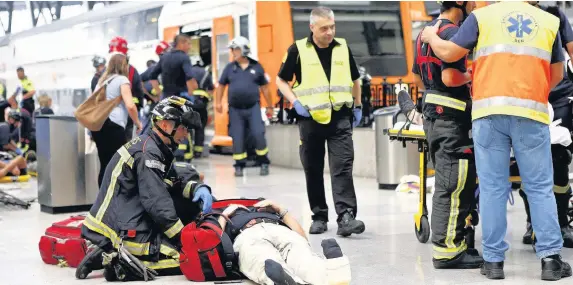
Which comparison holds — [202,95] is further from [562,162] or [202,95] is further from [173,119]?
→ [173,119]

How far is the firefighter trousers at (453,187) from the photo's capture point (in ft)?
19.8

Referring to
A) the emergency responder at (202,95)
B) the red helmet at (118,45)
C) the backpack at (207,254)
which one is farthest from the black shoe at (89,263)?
the emergency responder at (202,95)

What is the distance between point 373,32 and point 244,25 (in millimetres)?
2055

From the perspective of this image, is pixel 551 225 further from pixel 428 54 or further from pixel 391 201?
pixel 391 201

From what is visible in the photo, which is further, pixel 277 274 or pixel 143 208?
pixel 143 208

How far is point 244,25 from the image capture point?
51.1ft

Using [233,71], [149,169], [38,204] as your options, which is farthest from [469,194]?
[233,71]

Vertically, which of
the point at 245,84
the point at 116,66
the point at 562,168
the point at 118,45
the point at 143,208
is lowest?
the point at 143,208

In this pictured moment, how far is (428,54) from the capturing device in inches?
246

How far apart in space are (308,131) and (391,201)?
2.55m

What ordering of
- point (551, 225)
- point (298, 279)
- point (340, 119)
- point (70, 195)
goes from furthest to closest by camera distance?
point (70, 195)
point (340, 119)
point (551, 225)
point (298, 279)

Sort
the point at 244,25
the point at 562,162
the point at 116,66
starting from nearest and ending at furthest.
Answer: the point at 562,162 < the point at 116,66 < the point at 244,25

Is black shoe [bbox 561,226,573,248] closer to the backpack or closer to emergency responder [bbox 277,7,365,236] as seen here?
emergency responder [bbox 277,7,365,236]

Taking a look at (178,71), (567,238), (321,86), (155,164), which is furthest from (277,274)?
(178,71)
